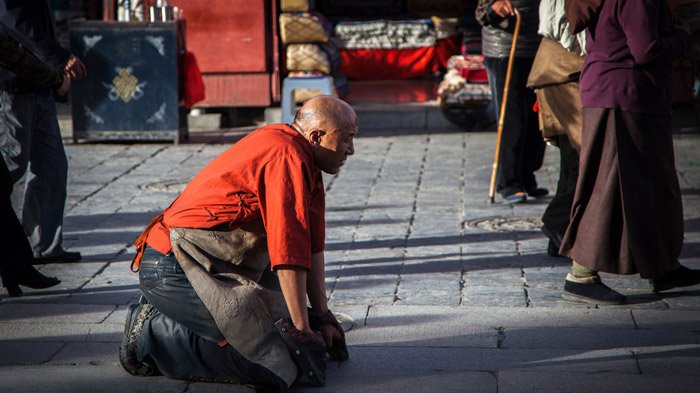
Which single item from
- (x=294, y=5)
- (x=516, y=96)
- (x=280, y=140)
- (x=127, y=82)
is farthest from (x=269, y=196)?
(x=294, y=5)

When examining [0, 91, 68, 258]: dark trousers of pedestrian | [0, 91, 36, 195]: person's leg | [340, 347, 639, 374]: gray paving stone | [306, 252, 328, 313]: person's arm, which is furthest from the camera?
[0, 91, 68, 258]: dark trousers of pedestrian

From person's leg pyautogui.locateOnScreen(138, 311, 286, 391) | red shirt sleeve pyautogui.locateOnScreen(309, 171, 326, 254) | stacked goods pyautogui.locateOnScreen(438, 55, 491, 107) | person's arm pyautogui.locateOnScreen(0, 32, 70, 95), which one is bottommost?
stacked goods pyautogui.locateOnScreen(438, 55, 491, 107)

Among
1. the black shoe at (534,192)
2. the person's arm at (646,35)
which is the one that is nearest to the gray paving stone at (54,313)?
the person's arm at (646,35)

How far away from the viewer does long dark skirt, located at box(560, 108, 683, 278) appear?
5.44m

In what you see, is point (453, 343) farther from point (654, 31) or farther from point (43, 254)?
point (43, 254)

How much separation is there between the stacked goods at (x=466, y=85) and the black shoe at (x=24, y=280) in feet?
21.3

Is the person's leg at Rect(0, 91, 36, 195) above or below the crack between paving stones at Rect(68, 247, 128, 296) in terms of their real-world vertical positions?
above

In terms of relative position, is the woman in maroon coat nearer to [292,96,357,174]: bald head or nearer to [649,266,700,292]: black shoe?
[649,266,700,292]: black shoe

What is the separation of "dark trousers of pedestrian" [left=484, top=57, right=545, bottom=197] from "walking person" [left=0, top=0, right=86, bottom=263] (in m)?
3.06

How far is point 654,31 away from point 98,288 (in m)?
3.11

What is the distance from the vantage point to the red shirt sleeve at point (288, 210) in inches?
165

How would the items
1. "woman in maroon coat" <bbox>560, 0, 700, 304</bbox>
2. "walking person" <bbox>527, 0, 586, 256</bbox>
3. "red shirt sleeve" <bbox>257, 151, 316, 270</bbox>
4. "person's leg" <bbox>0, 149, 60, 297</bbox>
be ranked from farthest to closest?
"walking person" <bbox>527, 0, 586, 256</bbox>
"person's leg" <bbox>0, 149, 60, 297</bbox>
"woman in maroon coat" <bbox>560, 0, 700, 304</bbox>
"red shirt sleeve" <bbox>257, 151, 316, 270</bbox>

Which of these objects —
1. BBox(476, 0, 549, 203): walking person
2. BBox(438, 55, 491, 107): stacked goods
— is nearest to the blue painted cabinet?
BBox(438, 55, 491, 107): stacked goods

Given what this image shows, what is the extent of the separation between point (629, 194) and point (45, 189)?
3257 millimetres
